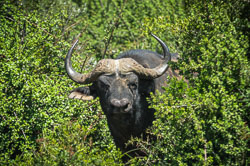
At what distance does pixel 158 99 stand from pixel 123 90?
778 millimetres

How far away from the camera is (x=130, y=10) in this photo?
472 inches

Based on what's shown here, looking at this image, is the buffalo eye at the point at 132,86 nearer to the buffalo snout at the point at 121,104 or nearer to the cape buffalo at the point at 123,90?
the cape buffalo at the point at 123,90

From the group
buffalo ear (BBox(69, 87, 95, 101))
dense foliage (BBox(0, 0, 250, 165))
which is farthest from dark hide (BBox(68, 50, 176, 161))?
dense foliage (BBox(0, 0, 250, 165))

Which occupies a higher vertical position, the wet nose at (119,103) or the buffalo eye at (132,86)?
the buffalo eye at (132,86)

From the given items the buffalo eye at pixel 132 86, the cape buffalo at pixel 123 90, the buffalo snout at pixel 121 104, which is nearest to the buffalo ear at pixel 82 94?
the cape buffalo at pixel 123 90

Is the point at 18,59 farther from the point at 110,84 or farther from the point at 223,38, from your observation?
the point at 223,38

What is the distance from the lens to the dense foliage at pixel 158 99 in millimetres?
4008

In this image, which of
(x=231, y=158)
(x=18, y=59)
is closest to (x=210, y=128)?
(x=231, y=158)

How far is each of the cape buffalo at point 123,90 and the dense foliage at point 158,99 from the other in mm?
340

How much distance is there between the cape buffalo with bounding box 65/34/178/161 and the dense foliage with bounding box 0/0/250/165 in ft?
1.11

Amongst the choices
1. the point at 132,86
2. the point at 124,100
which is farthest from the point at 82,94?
the point at 124,100

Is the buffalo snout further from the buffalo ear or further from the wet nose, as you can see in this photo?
the buffalo ear

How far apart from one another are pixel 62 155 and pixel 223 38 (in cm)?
238

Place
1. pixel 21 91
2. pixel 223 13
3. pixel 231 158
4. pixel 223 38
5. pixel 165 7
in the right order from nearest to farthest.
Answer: pixel 231 158
pixel 223 38
pixel 223 13
pixel 21 91
pixel 165 7
